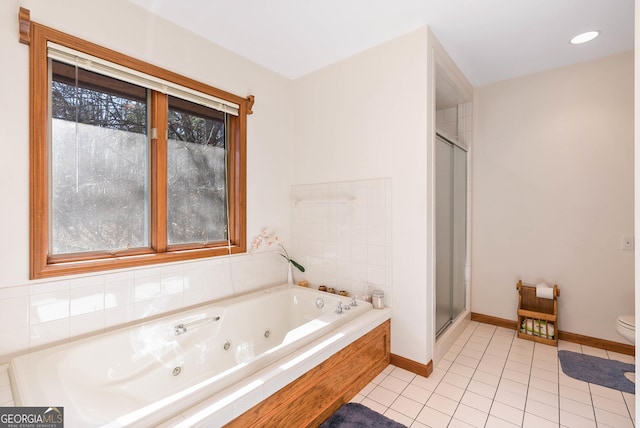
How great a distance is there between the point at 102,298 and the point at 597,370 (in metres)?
3.39

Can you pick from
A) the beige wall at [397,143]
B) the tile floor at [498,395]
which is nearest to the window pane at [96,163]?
the beige wall at [397,143]

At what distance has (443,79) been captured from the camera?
251 centimetres

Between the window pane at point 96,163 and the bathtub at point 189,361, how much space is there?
60cm

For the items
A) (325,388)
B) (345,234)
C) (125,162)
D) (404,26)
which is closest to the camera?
(325,388)

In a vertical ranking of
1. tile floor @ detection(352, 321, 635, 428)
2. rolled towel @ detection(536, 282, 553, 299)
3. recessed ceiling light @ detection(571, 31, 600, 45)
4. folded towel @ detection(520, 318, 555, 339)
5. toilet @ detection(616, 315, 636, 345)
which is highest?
recessed ceiling light @ detection(571, 31, 600, 45)

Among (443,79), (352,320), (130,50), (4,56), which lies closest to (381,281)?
(352,320)

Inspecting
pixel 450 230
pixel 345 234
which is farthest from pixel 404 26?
pixel 450 230

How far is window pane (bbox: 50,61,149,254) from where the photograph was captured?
1652mm

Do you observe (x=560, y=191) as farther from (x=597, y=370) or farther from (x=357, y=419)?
(x=357, y=419)

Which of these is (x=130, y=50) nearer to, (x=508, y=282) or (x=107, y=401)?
(x=107, y=401)

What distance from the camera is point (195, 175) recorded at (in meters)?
2.26

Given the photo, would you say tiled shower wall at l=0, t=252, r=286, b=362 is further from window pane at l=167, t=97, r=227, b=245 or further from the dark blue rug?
the dark blue rug

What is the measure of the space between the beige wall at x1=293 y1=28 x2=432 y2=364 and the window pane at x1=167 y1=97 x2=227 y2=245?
96cm

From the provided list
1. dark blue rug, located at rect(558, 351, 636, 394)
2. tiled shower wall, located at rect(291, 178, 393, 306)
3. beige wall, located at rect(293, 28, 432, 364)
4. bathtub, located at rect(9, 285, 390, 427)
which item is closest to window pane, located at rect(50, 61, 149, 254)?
bathtub, located at rect(9, 285, 390, 427)
